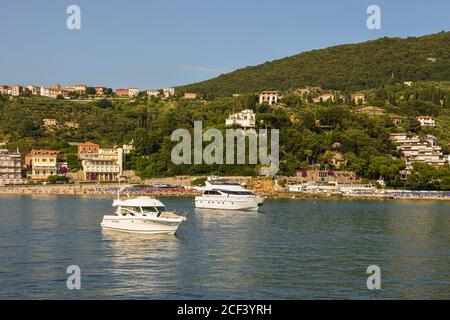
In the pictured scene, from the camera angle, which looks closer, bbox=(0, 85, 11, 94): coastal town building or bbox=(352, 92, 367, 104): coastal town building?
bbox=(352, 92, 367, 104): coastal town building

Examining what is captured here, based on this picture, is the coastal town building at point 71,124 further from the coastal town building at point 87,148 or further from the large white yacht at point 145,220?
the large white yacht at point 145,220

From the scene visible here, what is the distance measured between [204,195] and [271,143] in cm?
3582

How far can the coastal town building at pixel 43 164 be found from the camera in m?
97.5

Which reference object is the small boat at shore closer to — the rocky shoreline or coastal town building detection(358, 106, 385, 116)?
the rocky shoreline

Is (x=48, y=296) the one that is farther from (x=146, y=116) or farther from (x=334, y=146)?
(x=146, y=116)

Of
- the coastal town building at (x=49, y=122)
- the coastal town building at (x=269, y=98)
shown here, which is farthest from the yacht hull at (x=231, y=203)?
the coastal town building at (x=269, y=98)

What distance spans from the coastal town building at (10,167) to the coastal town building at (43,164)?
1.66m

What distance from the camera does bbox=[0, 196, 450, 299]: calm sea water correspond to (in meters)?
23.5

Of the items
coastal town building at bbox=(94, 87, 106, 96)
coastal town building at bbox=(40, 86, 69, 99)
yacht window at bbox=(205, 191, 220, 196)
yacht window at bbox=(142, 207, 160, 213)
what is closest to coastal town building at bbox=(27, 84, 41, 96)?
coastal town building at bbox=(40, 86, 69, 99)

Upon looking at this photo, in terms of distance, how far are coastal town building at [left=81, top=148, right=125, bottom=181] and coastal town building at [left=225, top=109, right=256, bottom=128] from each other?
48.2 ft

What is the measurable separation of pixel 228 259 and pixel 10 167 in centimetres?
7188

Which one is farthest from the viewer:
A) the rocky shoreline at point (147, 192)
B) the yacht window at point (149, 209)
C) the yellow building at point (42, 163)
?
the yellow building at point (42, 163)

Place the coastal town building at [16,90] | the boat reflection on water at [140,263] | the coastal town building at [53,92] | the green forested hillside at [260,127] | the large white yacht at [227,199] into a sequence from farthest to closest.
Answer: the coastal town building at [53,92], the coastal town building at [16,90], the green forested hillside at [260,127], the large white yacht at [227,199], the boat reflection on water at [140,263]

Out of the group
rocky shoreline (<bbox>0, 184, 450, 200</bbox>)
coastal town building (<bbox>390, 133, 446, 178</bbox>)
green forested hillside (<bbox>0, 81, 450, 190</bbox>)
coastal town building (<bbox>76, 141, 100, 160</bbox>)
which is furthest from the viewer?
coastal town building (<bbox>76, 141, 100, 160</bbox>)
